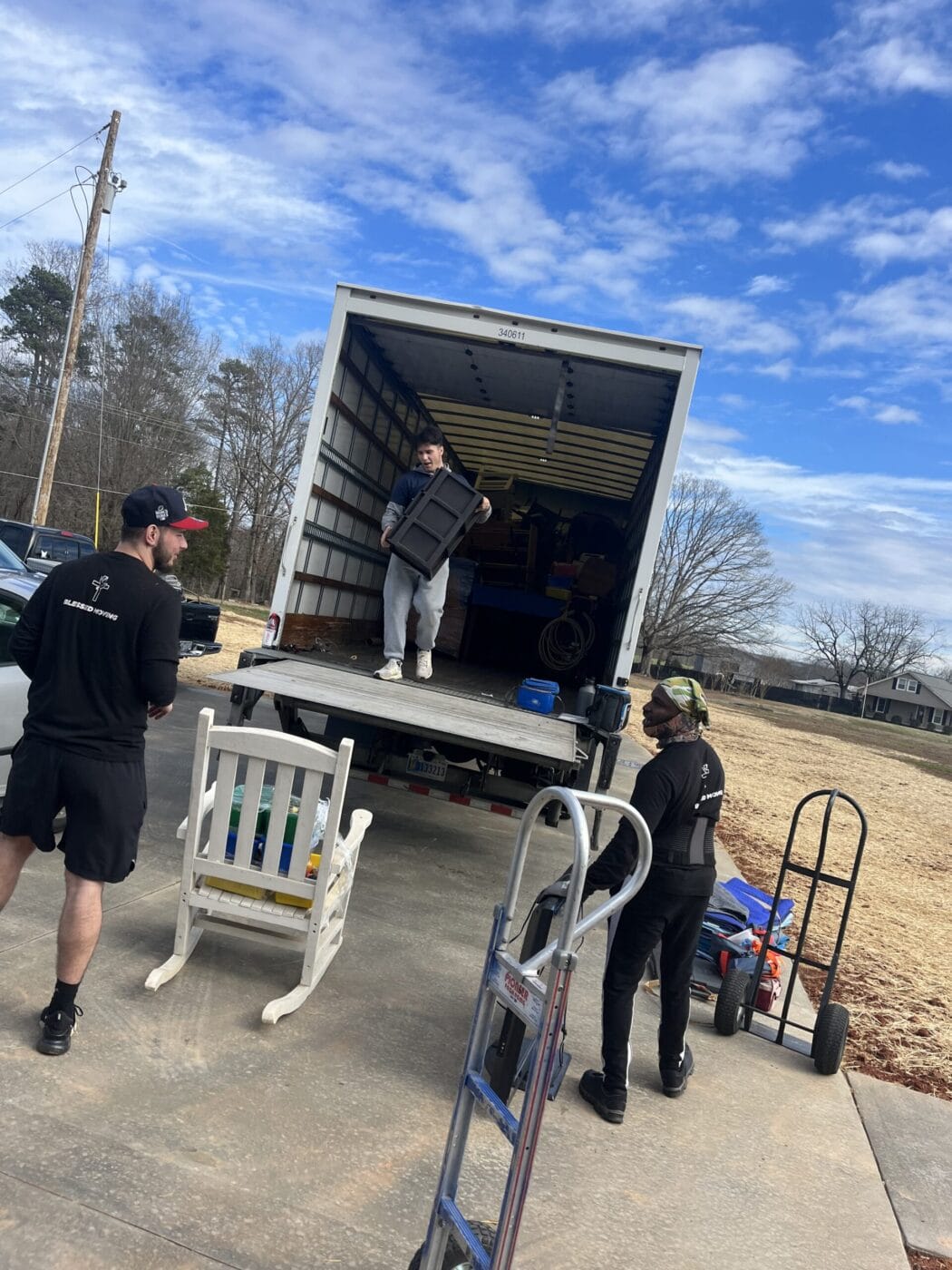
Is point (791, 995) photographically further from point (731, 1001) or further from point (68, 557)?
point (68, 557)

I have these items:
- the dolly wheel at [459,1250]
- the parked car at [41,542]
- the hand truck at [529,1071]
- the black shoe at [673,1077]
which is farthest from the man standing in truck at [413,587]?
the parked car at [41,542]

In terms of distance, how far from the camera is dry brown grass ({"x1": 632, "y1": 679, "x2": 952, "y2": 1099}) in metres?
5.27

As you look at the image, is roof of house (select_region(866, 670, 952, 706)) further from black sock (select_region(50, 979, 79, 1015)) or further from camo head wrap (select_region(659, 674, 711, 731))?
black sock (select_region(50, 979, 79, 1015))

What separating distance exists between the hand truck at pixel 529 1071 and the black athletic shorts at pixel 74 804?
153 cm

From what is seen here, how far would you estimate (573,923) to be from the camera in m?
2.13

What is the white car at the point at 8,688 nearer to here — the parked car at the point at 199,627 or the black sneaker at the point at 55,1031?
the black sneaker at the point at 55,1031

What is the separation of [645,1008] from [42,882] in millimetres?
3118

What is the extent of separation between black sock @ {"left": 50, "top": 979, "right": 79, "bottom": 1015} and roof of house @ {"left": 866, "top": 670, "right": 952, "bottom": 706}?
3751 inches

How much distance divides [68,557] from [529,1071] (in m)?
16.6

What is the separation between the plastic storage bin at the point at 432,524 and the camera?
674 cm

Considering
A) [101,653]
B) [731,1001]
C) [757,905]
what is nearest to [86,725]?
[101,653]

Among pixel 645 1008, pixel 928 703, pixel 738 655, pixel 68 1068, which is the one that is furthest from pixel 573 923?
pixel 928 703

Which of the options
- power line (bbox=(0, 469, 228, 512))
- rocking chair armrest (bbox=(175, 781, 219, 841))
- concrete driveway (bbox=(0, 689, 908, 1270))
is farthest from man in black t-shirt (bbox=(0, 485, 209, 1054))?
power line (bbox=(0, 469, 228, 512))

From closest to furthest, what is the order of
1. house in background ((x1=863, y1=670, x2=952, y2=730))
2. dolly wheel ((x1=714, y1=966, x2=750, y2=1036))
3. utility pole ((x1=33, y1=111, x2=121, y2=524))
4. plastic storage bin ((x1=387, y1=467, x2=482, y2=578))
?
dolly wheel ((x1=714, y1=966, x2=750, y2=1036))
plastic storage bin ((x1=387, y1=467, x2=482, y2=578))
utility pole ((x1=33, y1=111, x2=121, y2=524))
house in background ((x1=863, y1=670, x2=952, y2=730))
